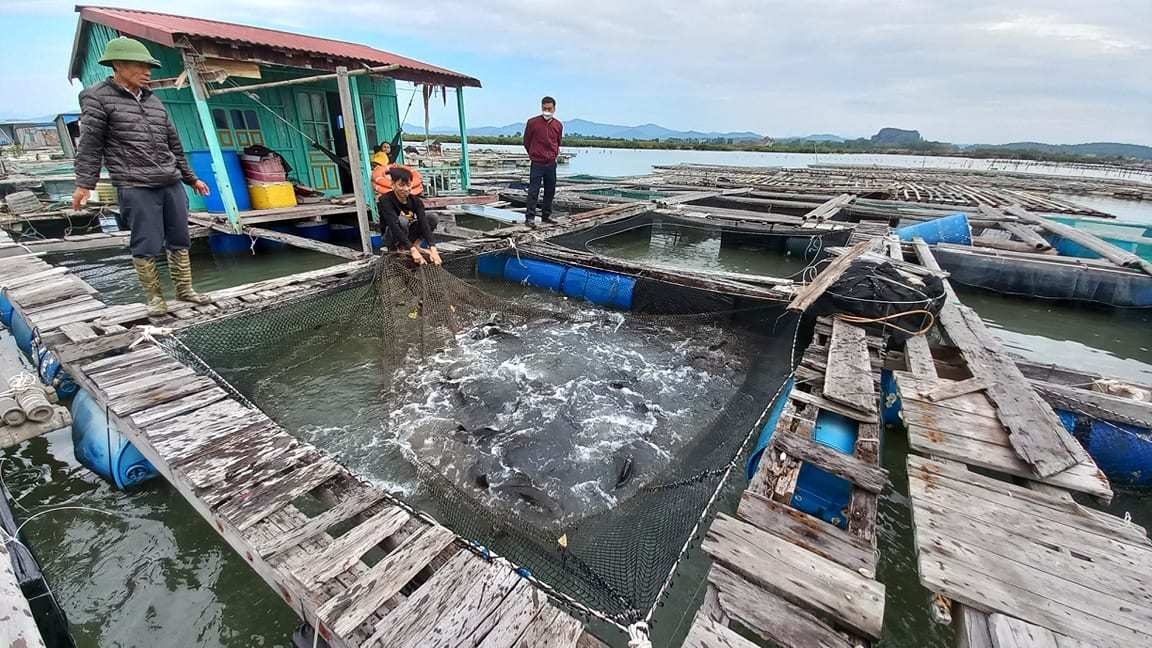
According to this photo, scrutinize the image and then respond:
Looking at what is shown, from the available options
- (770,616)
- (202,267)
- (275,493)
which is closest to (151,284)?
(275,493)

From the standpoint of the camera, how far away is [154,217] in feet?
15.7

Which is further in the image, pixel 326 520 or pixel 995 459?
pixel 995 459

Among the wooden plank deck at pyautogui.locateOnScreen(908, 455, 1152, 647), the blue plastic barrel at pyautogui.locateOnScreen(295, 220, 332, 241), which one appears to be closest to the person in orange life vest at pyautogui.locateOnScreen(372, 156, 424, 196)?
the blue plastic barrel at pyautogui.locateOnScreen(295, 220, 332, 241)

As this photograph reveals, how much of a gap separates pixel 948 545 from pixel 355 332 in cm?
728

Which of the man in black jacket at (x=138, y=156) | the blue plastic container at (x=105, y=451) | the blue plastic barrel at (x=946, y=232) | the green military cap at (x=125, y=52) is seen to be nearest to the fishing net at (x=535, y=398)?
the blue plastic container at (x=105, y=451)

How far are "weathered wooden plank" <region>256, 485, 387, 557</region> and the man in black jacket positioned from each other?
13.1ft

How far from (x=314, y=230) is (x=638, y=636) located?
11.8 m

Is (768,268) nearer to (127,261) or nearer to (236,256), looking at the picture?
(236,256)

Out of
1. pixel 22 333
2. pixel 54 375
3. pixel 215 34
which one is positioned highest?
pixel 215 34

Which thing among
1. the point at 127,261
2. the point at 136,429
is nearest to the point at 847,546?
the point at 136,429

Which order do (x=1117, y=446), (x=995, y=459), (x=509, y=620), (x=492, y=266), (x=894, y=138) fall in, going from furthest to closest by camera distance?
(x=894, y=138), (x=492, y=266), (x=1117, y=446), (x=995, y=459), (x=509, y=620)

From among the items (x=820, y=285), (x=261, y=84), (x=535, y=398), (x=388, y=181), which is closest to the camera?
(x=535, y=398)

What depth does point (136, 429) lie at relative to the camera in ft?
11.3

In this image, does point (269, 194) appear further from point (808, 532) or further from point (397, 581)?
point (808, 532)
